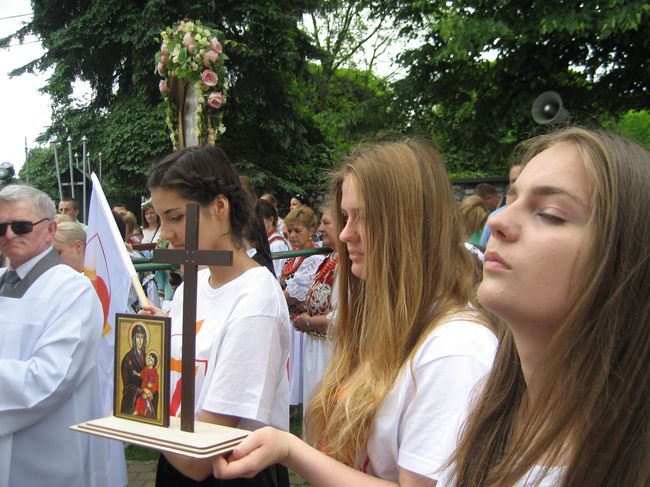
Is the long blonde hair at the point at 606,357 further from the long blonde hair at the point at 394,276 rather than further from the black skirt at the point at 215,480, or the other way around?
the black skirt at the point at 215,480

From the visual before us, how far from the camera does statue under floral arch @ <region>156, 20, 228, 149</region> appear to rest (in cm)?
519

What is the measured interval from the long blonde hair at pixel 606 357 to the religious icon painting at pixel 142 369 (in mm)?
884

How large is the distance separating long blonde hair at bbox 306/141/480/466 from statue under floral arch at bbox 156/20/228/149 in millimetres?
3626

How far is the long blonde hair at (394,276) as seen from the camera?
66.4 inches

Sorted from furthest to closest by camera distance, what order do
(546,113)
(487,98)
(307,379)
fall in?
(487,98) → (546,113) → (307,379)

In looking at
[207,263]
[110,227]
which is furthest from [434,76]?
[207,263]

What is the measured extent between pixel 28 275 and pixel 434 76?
12.4m

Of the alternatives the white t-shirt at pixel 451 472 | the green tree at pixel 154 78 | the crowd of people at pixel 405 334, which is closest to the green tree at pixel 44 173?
the green tree at pixel 154 78

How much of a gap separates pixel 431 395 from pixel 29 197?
2.25 m

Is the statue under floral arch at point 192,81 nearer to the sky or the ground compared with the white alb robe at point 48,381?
nearer to the sky

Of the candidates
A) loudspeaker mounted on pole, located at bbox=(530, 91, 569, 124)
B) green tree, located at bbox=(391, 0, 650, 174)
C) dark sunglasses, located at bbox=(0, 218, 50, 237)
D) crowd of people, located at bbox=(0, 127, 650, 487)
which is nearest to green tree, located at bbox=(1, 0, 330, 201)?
green tree, located at bbox=(391, 0, 650, 174)

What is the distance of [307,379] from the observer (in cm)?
550

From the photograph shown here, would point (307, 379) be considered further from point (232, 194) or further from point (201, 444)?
point (201, 444)

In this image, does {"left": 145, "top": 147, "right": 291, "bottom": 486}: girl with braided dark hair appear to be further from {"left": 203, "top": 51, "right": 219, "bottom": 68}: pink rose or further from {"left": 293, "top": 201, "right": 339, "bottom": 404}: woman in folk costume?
{"left": 203, "top": 51, "right": 219, "bottom": 68}: pink rose
